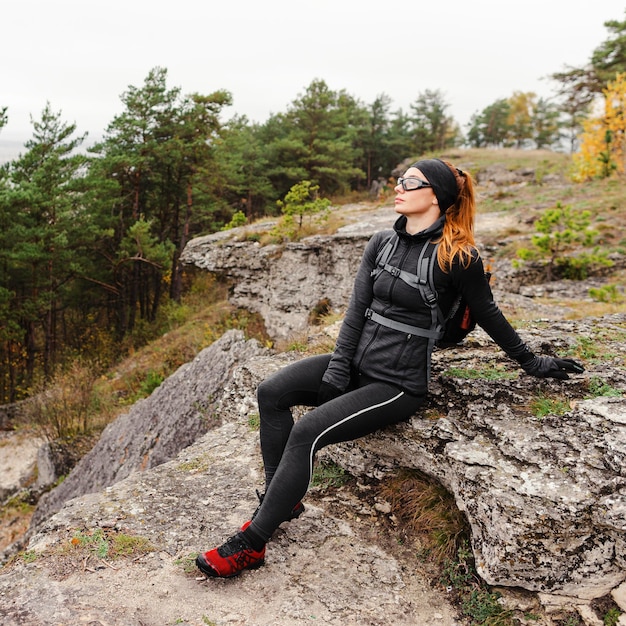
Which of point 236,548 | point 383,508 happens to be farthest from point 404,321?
point 236,548

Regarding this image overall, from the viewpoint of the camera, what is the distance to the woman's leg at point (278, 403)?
305 cm

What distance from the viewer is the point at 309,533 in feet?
10.3

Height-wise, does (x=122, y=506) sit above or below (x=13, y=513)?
above

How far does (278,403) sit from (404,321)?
938mm

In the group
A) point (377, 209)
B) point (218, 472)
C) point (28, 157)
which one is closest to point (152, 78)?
point (28, 157)

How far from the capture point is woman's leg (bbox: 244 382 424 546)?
267 cm

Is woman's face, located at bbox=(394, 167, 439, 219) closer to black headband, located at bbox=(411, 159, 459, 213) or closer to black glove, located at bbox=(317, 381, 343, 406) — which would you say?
black headband, located at bbox=(411, 159, 459, 213)

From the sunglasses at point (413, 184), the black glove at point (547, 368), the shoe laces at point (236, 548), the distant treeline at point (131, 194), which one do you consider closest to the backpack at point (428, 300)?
the sunglasses at point (413, 184)

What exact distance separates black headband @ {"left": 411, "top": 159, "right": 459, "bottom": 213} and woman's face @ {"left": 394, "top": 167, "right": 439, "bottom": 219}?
0.03m

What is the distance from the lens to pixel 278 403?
3043mm

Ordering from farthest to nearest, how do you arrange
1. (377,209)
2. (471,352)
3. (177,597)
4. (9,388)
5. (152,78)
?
(9,388) → (152,78) → (377,209) → (471,352) → (177,597)

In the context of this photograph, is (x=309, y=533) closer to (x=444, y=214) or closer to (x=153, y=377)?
(x=444, y=214)

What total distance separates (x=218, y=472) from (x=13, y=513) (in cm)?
928

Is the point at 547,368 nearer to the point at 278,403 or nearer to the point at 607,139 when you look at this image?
the point at 278,403
